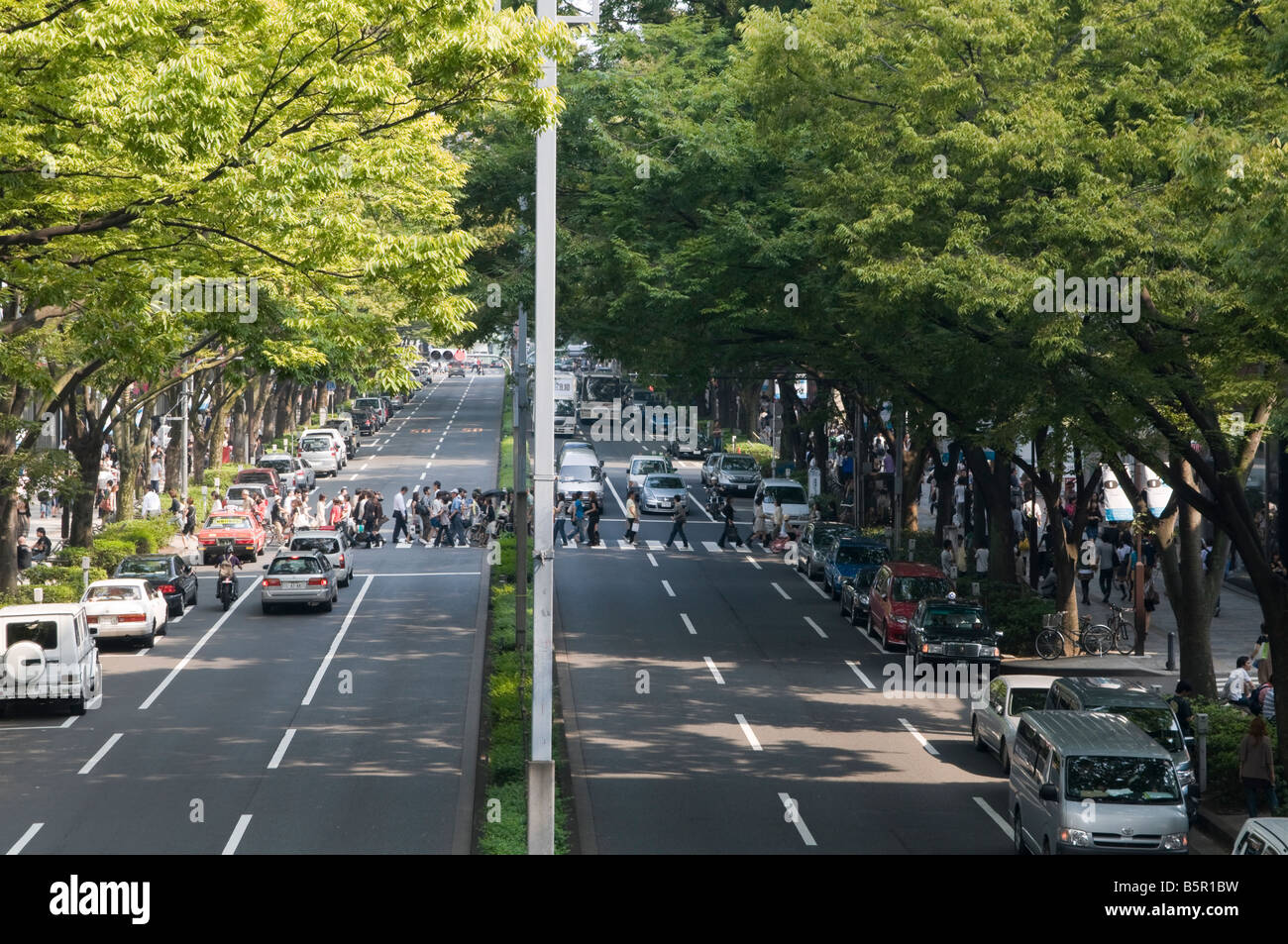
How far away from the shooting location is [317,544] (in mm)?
38844

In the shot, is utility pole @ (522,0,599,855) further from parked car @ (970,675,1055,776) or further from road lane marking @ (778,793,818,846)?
parked car @ (970,675,1055,776)

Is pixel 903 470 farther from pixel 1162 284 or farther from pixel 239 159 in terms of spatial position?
pixel 239 159

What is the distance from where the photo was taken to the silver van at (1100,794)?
1630 centimetres

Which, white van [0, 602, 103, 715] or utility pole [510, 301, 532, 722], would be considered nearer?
white van [0, 602, 103, 715]

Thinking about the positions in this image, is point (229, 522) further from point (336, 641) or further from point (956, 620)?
point (956, 620)

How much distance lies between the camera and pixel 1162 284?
19578mm

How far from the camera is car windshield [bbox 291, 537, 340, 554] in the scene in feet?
127

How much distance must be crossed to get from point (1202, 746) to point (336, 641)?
1837 centimetres

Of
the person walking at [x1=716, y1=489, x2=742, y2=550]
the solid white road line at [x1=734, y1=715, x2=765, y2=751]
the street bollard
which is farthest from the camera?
the person walking at [x1=716, y1=489, x2=742, y2=550]

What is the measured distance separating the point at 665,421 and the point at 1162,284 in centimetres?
6759

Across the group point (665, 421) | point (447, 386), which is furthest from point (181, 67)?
point (447, 386)

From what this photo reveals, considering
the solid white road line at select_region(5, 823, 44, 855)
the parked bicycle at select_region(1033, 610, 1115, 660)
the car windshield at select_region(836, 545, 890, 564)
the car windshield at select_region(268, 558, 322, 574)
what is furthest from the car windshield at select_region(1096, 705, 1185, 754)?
the car windshield at select_region(268, 558, 322, 574)

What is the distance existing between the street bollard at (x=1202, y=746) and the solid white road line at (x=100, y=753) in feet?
51.7

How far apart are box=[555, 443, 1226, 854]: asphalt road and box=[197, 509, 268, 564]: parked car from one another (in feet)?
32.7
